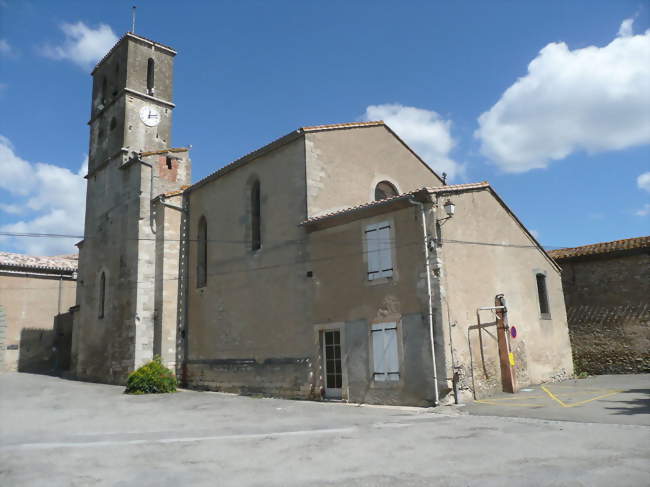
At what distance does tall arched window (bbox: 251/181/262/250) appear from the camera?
16.5 metres

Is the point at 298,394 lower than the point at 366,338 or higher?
lower

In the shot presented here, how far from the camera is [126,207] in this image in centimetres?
2053

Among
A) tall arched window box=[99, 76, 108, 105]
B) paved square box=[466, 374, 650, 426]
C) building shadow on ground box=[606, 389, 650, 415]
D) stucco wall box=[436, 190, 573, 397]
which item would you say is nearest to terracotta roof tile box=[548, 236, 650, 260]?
stucco wall box=[436, 190, 573, 397]

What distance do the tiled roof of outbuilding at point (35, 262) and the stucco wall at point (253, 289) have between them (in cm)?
1282

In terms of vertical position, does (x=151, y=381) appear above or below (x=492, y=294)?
below

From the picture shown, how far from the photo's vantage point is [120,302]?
19.9m

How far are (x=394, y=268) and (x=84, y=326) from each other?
52.9 ft

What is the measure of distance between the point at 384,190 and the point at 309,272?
4.64 metres

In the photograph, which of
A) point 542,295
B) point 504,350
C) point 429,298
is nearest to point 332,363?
point 429,298

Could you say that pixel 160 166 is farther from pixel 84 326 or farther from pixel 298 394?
pixel 298 394

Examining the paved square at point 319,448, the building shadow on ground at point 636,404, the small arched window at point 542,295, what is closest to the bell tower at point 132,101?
the paved square at point 319,448

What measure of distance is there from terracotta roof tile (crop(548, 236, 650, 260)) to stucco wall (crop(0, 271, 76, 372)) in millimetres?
25045

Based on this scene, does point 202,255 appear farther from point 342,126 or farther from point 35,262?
point 35,262

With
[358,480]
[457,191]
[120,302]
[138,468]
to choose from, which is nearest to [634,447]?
[358,480]
